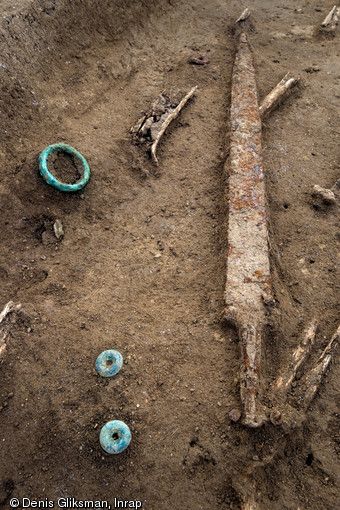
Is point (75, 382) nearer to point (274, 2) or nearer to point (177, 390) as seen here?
point (177, 390)

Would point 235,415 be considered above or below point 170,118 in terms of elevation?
below

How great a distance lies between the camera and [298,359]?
2.81 m

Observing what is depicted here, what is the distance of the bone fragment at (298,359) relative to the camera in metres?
2.68

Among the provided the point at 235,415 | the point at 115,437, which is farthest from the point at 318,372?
the point at 115,437

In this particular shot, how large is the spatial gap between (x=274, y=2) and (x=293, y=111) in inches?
158

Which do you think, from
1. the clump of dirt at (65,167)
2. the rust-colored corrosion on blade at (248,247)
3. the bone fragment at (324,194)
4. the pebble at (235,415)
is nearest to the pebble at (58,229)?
the clump of dirt at (65,167)

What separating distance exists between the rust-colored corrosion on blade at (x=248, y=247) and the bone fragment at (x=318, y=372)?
407 millimetres

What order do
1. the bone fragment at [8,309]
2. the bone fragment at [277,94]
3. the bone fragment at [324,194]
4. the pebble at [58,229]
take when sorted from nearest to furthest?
1. the bone fragment at [8,309]
2. the pebble at [58,229]
3. the bone fragment at [324,194]
4. the bone fragment at [277,94]

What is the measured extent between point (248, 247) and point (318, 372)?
4.09 ft

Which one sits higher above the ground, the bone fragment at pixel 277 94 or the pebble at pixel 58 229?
the bone fragment at pixel 277 94

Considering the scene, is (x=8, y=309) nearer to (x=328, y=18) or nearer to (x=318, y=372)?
(x=318, y=372)

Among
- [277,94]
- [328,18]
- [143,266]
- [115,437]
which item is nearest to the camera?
[115,437]

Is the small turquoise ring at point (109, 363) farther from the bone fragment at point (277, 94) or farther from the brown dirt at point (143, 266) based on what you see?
the bone fragment at point (277, 94)

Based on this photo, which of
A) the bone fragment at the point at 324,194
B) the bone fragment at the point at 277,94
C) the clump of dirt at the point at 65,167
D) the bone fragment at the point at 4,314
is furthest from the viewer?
the bone fragment at the point at 277,94
